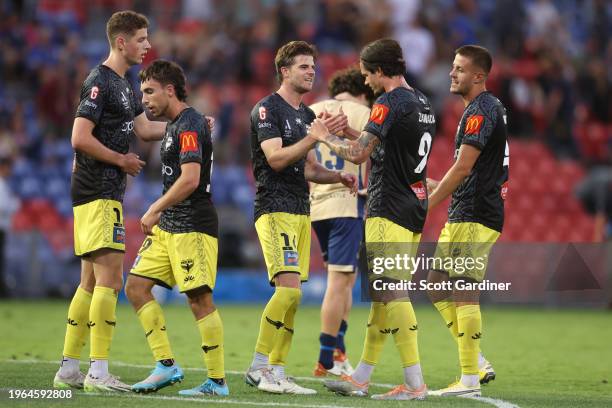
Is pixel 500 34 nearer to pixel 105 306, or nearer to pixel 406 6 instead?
pixel 406 6

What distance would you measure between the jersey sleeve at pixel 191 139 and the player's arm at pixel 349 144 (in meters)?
0.83

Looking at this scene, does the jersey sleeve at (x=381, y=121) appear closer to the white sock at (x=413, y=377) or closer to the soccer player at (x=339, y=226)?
the white sock at (x=413, y=377)

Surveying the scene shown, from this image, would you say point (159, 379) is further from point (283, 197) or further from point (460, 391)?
point (460, 391)

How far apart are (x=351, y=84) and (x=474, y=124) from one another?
233 cm

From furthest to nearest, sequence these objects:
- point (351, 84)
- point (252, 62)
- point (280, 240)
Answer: point (252, 62) < point (351, 84) < point (280, 240)

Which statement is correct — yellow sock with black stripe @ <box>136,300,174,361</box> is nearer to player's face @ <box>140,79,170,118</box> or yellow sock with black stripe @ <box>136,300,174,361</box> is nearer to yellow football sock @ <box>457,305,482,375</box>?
player's face @ <box>140,79,170,118</box>

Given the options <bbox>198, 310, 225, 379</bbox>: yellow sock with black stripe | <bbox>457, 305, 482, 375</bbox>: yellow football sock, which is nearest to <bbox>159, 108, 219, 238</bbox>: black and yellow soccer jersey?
<bbox>198, 310, 225, 379</bbox>: yellow sock with black stripe

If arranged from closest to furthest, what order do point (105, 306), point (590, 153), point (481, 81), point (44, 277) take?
point (105, 306)
point (481, 81)
point (44, 277)
point (590, 153)

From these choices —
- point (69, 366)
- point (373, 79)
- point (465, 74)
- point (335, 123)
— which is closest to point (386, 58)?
point (373, 79)

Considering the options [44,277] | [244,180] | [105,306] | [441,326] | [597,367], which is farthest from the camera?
[244,180]

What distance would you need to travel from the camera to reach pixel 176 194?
7.99 meters

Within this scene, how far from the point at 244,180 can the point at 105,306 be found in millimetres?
12067

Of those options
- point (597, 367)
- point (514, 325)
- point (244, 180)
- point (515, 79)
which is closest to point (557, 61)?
point (515, 79)

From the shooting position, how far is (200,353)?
11.3 metres
